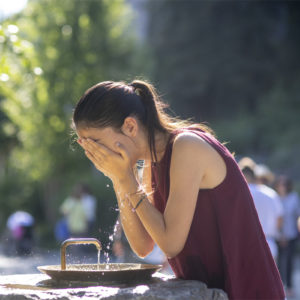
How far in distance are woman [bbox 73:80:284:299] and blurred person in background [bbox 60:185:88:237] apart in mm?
9553

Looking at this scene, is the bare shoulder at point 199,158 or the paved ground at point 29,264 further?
the paved ground at point 29,264

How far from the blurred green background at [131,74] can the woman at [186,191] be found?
2535 mm

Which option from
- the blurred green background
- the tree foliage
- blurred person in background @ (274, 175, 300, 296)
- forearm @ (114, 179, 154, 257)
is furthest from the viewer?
the tree foliage

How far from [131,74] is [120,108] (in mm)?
15528

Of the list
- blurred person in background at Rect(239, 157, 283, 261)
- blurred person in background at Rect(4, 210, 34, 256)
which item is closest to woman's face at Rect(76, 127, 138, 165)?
blurred person in background at Rect(239, 157, 283, 261)

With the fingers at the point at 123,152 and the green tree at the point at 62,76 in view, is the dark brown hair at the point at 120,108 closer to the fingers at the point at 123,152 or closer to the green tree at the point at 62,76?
the fingers at the point at 123,152

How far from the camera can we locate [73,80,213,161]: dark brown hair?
2.51 metres

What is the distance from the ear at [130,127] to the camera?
254cm

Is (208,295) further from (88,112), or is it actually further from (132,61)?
(132,61)

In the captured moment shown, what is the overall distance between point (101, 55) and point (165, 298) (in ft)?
51.0

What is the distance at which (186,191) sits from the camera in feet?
7.95

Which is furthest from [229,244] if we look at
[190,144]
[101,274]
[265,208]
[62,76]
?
[62,76]

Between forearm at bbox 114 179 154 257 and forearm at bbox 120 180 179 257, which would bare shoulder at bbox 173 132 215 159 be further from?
forearm at bbox 114 179 154 257

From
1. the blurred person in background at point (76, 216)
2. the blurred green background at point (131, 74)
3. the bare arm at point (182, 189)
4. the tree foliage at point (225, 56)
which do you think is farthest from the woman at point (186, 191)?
the tree foliage at point (225, 56)
